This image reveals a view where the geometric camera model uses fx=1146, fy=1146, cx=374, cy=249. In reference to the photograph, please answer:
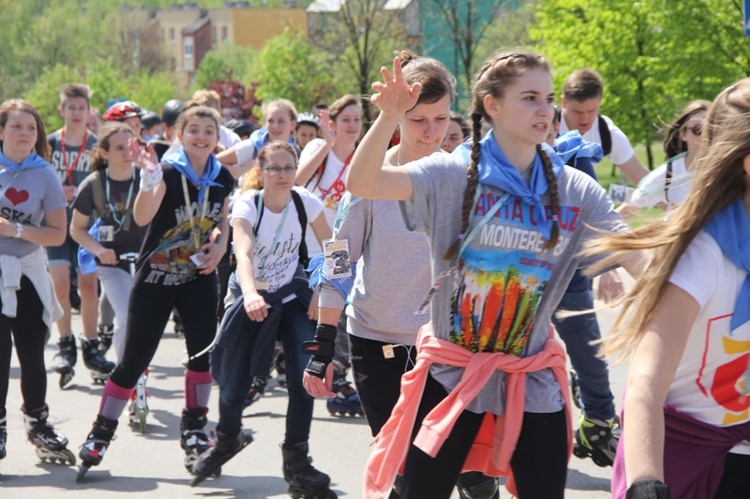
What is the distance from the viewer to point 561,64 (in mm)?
29188

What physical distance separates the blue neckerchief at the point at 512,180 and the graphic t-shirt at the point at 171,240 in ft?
10.6

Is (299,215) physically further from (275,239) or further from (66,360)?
(66,360)

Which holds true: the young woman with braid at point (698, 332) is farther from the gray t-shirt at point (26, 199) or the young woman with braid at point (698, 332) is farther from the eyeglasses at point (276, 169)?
the gray t-shirt at point (26, 199)

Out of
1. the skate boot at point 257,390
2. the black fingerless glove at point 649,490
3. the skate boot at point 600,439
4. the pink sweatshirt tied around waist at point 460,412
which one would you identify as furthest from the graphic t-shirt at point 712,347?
the skate boot at point 257,390

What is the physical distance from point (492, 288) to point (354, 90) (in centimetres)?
3128

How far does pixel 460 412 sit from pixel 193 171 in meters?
3.49

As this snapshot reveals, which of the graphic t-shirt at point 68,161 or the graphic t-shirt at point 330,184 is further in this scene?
the graphic t-shirt at point 68,161

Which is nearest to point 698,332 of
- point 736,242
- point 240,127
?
point 736,242

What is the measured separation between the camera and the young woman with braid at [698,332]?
9.25ft

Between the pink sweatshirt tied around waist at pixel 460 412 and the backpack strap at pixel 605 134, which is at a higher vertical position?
the backpack strap at pixel 605 134

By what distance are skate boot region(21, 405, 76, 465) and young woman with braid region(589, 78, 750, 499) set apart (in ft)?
15.6

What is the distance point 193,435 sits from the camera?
6.75m

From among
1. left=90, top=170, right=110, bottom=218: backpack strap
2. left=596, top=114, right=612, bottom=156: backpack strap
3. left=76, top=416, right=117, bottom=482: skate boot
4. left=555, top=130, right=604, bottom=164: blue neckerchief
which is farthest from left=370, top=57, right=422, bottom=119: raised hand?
left=90, top=170, right=110, bottom=218: backpack strap

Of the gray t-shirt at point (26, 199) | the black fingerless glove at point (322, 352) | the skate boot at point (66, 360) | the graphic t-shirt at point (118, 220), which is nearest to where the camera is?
the black fingerless glove at point (322, 352)
